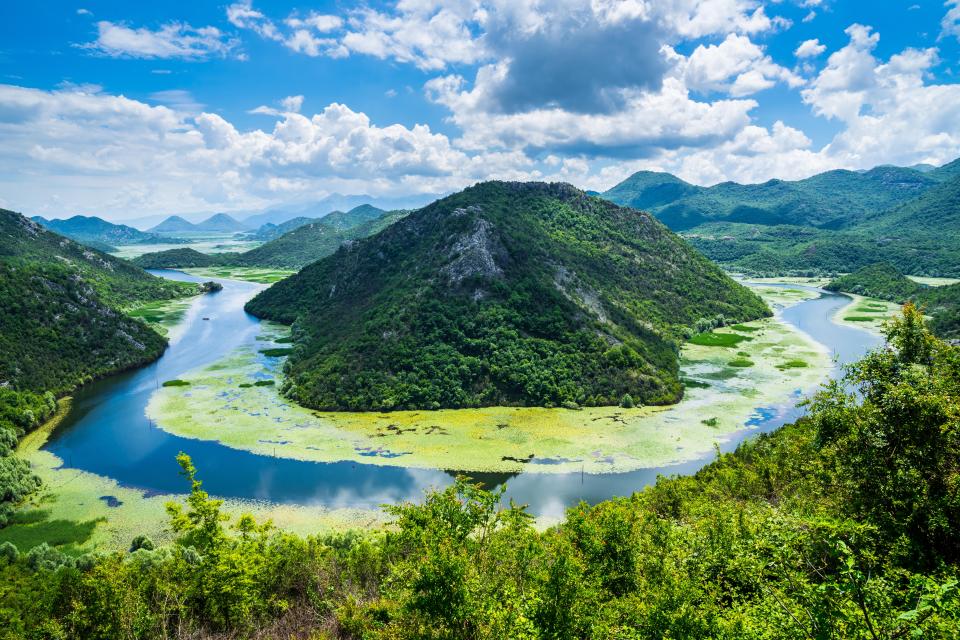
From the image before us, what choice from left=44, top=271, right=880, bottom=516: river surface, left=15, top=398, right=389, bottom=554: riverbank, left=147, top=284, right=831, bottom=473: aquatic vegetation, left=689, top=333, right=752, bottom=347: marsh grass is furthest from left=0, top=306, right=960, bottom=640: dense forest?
left=689, top=333, right=752, bottom=347: marsh grass

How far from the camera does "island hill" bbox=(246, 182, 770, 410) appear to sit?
10300cm

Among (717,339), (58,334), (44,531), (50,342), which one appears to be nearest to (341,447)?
(44,531)

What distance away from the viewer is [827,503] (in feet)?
107

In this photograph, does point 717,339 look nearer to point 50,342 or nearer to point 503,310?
point 503,310

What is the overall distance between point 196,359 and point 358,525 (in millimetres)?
103097

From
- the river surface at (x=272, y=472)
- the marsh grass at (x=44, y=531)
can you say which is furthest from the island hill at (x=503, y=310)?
the marsh grass at (x=44, y=531)

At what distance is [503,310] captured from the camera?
119m

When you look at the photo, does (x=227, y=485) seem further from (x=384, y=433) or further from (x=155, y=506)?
(x=384, y=433)

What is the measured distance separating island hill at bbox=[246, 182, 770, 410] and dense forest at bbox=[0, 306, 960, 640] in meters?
57.5

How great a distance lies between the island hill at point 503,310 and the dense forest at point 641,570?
57.5 m

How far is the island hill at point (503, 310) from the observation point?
103000mm

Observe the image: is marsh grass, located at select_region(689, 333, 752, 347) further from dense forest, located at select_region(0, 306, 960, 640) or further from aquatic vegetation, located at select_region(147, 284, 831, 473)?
dense forest, located at select_region(0, 306, 960, 640)

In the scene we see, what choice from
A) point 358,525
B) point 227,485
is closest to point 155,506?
point 227,485

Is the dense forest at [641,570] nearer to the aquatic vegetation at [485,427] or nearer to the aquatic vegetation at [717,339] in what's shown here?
the aquatic vegetation at [485,427]
